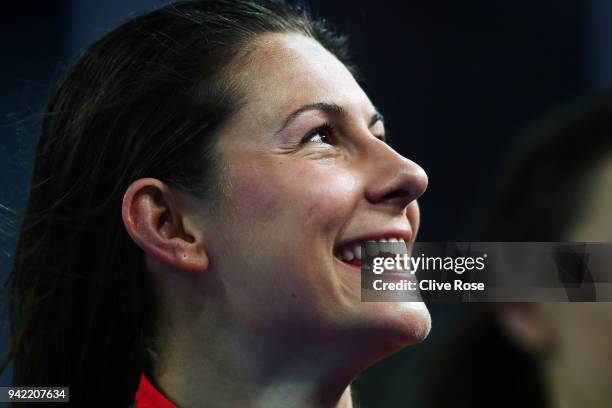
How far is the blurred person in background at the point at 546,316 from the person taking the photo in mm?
1268

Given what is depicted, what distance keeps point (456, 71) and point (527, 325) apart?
1.83 meters

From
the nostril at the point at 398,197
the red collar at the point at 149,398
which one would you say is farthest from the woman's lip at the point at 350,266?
the red collar at the point at 149,398

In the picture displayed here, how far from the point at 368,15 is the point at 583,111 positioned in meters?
1.54

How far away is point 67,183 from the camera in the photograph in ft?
5.07

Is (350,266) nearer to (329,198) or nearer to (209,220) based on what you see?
(329,198)

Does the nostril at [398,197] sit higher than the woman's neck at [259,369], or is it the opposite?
the nostril at [398,197]

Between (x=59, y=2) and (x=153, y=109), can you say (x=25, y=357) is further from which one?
(x=59, y=2)

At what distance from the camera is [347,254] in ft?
4.62

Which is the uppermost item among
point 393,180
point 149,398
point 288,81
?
point 288,81

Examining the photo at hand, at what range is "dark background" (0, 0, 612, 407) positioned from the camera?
2.70 m

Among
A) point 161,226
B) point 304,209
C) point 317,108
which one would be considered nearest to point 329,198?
point 304,209

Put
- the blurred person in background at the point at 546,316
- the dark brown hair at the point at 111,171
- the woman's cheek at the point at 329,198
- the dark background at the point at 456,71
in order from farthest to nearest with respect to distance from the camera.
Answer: the dark background at the point at 456,71 < the dark brown hair at the point at 111,171 < the woman's cheek at the point at 329,198 < the blurred person in background at the point at 546,316

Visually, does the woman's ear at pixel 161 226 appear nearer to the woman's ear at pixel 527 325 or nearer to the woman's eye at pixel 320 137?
the woman's eye at pixel 320 137

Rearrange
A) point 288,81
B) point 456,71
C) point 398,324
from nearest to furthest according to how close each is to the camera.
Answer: point 398,324, point 288,81, point 456,71
